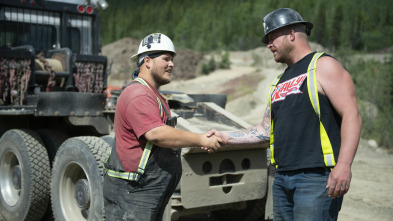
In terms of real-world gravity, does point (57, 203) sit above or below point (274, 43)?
below

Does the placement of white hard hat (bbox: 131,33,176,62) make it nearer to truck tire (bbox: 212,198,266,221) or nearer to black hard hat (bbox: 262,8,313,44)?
black hard hat (bbox: 262,8,313,44)

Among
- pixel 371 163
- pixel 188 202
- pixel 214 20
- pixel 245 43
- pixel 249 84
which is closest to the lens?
pixel 188 202

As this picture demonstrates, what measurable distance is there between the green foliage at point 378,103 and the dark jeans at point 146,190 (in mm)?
9400

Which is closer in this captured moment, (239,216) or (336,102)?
(336,102)

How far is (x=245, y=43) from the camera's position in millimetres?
61125

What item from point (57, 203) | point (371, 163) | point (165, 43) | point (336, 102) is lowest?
point (371, 163)

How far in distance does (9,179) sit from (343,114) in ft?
14.7

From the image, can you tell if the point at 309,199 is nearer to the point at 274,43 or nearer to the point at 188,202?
the point at 274,43

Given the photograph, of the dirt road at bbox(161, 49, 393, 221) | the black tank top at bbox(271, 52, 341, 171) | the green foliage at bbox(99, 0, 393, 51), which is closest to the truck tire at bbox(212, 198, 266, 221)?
A: the dirt road at bbox(161, 49, 393, 221)

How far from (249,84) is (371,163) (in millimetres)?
18770

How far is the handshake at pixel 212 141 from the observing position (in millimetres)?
3320

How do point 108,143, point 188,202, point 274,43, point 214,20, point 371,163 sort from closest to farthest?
point 274,43 < point 188,202 < point 108,143 < point 371,163 < point 214,20

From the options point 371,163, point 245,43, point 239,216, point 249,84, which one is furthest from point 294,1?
point 239,216

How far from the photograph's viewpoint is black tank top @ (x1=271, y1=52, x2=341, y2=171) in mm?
2801
